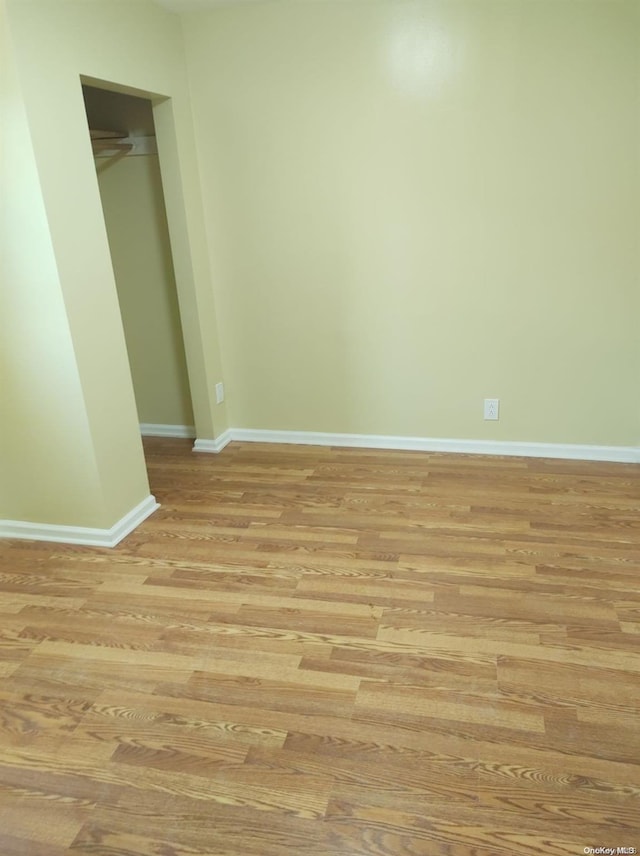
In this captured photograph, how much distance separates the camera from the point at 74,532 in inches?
107

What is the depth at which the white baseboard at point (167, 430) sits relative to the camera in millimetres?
3959

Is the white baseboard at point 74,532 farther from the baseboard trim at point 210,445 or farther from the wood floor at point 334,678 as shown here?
the baseboard trim at point 210,445

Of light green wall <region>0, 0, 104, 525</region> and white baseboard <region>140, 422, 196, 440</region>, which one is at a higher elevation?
light green wall <region>0, 0, 104, 525</region>

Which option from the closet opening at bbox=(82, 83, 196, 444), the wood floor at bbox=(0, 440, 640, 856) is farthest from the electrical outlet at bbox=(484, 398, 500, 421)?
the closet opening at bbox=(82, 83, 196, 444)

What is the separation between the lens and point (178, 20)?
3053 millimetres

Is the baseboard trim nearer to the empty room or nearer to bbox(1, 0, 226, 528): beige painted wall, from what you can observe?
the empty room

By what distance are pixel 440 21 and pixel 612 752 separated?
302cm

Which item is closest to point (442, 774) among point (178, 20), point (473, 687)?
point (473, 687)

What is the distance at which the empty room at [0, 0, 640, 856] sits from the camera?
157 cm

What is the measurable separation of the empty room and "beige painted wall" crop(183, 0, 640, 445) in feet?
0.05

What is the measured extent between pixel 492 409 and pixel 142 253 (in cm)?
228

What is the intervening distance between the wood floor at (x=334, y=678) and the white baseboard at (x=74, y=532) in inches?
2.7

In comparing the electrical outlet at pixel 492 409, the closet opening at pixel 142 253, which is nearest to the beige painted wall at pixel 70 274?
the closet opening at pixel 142 253

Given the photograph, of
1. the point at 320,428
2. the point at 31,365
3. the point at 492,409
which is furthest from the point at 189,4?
the point at 492,409
